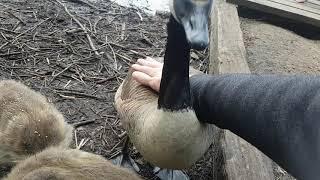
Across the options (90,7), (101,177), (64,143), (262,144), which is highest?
(262,144)

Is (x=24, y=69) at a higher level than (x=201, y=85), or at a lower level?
lower

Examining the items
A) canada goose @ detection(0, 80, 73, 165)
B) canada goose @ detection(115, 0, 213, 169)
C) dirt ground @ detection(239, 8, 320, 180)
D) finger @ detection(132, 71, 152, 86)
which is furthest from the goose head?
dirt ground @ detection(239, 8, 320, 180)

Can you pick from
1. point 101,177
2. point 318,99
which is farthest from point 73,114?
point 318,99

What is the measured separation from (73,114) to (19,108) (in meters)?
0.81

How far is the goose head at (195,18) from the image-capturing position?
94.7 inches

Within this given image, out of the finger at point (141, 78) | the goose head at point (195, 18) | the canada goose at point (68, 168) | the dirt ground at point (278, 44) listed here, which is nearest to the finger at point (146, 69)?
the finger at point (141, 78)

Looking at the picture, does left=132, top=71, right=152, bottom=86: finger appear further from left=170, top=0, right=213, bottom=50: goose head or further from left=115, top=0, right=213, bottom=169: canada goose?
left=170, top=0, right=213, bottom=50: goose head

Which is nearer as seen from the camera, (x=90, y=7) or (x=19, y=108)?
(x=19, y=108)

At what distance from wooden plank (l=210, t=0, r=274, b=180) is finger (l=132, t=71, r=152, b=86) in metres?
0.59

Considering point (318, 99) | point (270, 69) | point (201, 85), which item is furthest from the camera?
point (270, 69)

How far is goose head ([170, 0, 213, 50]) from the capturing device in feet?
7.89

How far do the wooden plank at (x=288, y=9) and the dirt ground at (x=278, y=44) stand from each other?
5.2 inches

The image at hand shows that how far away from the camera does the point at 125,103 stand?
350 centimetres

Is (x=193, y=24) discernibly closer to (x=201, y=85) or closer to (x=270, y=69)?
(x=201, y=85)
